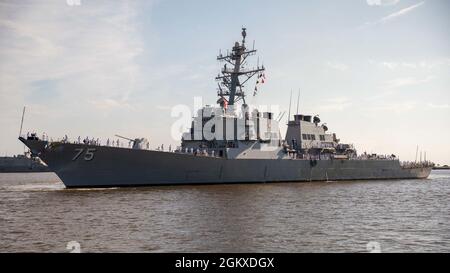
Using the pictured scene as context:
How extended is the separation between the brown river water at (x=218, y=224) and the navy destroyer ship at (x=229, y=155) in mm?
3540

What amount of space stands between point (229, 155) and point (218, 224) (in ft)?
53.8

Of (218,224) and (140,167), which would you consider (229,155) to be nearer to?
(140,167)

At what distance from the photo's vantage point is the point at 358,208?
18.9 meters

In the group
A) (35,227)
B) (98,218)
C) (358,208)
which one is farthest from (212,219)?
(358,208)

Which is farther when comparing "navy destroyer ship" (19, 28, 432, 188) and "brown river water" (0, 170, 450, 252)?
"navy destroyer ship" (19, 28, 432, 188)

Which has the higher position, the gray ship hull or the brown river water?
the gray ship hull

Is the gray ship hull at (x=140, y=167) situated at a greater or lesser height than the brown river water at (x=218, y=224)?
greater

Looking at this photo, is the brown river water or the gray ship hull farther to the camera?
the gray ship hull

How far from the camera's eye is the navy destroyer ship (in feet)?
83.0

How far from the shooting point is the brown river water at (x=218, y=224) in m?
10.9

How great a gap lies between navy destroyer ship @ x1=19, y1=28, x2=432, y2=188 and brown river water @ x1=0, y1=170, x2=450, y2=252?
3540mm

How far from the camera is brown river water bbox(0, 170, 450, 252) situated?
35.9 feet

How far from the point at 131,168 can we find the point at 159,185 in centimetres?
239

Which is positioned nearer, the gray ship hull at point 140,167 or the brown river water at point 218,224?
the brown river water at point 218,224
